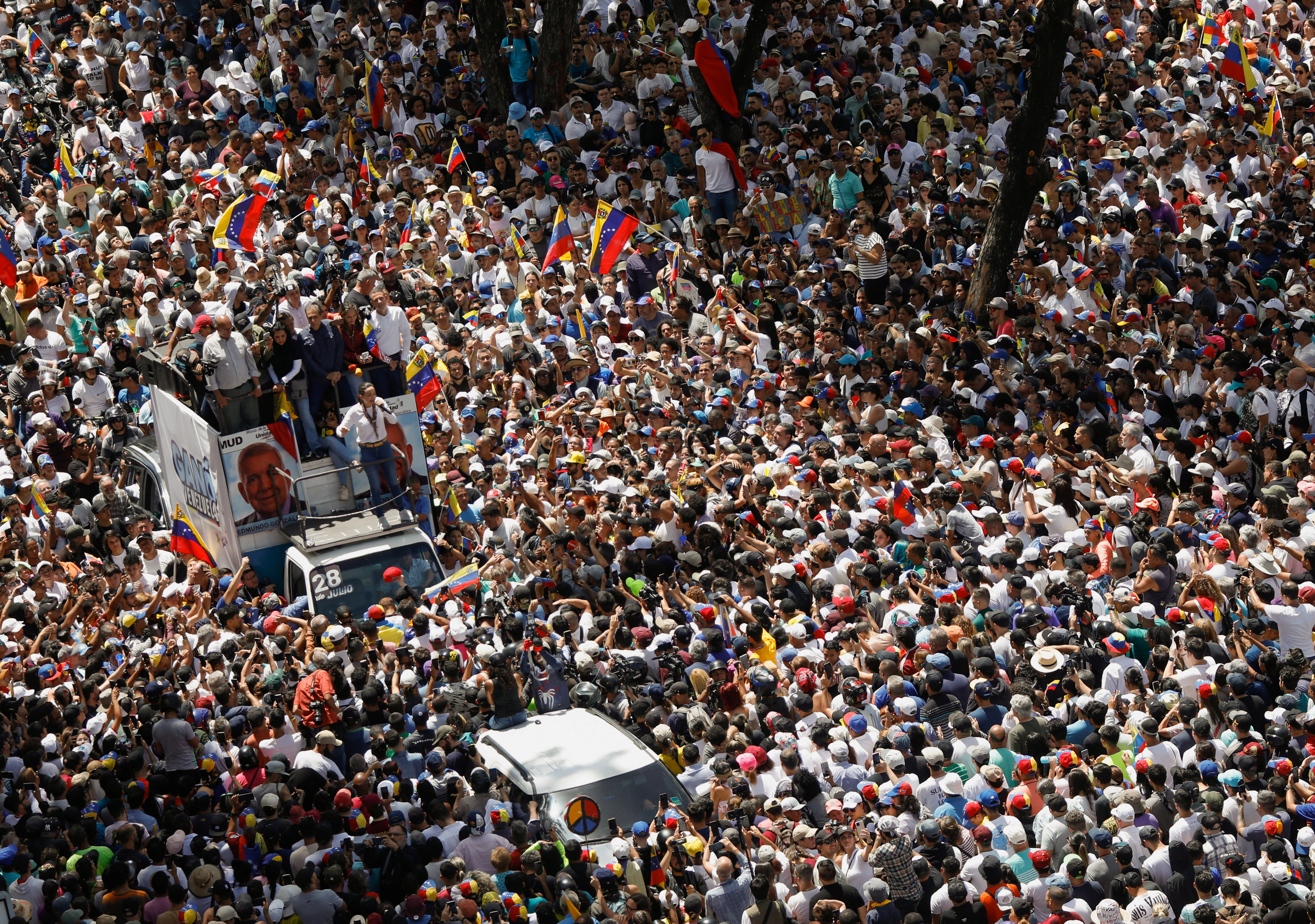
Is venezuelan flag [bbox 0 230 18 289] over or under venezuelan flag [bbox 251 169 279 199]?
under

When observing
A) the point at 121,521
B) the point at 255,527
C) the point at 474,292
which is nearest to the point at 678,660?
the point at 255,527

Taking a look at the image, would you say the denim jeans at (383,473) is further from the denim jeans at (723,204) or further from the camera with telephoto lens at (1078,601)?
the denim jeans at (723,204)

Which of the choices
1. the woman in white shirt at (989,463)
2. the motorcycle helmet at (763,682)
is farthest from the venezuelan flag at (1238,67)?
the motorcycle helmet at (763,682)

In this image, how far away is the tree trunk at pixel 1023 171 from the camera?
63.5ft

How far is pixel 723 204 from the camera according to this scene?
889 inches

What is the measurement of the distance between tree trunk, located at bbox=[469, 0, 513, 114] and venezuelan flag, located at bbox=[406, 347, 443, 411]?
6.87m

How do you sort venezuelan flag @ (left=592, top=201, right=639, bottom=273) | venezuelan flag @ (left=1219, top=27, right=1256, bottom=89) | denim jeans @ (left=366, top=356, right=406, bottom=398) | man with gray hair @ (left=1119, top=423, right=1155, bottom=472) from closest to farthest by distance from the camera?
man with gray hair @ (left=1119, top=423, right=1155, bottom=472), denim jeans @ (left=366, top=356, right=406, bottom=398), venezuelan flag @ (left=592, top=201, right=639, bottom=273), venezuelan flag @ (left=1219, top=27, right=1256, bottom=89)

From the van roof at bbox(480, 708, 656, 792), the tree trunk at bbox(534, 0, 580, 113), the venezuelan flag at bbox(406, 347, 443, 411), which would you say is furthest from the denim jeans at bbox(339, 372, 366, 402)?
the tree trunk at bbox(534, 0, 580, 113)

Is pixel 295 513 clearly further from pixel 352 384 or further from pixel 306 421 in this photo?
pixel 352 384

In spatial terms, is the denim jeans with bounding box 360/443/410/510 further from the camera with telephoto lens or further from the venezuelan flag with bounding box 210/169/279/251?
the camera with telephoto lens

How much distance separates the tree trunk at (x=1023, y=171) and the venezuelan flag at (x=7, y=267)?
11884 mm

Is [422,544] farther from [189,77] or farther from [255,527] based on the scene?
[189,77]

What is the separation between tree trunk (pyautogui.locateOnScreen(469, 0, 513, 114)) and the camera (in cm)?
2497

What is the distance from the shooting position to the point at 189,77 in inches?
992
